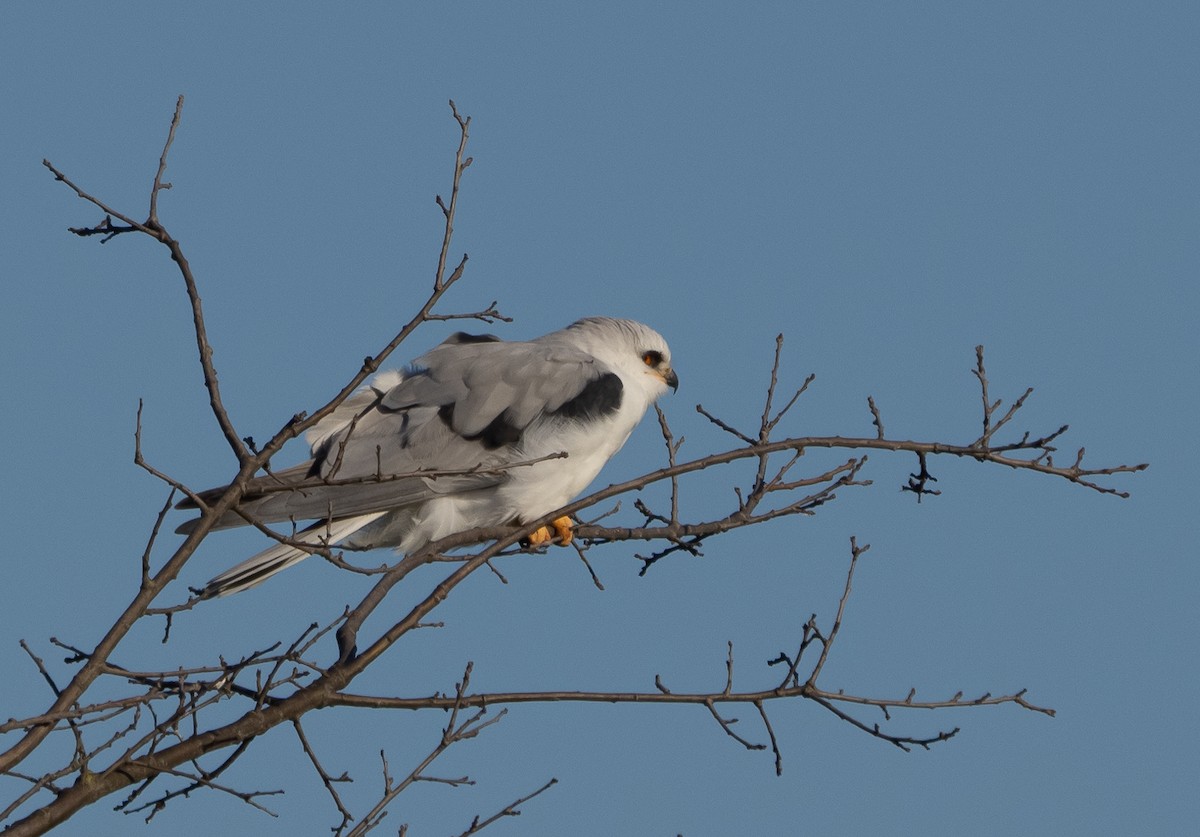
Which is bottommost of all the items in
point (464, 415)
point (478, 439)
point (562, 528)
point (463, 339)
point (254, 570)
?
point (254, 570)

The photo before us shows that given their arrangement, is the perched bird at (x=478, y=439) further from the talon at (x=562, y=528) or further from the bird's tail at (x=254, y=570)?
the bird's tail at (x=254, y=570)

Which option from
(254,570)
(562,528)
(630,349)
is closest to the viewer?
(254,570)

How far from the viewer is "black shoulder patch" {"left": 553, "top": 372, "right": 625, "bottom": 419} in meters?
6.50

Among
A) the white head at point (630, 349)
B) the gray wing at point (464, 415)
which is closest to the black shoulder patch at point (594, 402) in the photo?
the gray wing at point (464, 415)

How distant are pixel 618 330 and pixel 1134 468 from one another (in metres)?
3.42

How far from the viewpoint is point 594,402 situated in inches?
257

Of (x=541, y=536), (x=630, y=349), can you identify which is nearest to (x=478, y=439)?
(x=541, y=536)

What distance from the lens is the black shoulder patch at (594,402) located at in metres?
6.50

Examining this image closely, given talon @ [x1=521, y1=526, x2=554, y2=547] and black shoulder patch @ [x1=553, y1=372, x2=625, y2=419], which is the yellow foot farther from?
black shoulder patch @ [x1=553, y1=372, x2=625, y2=419]

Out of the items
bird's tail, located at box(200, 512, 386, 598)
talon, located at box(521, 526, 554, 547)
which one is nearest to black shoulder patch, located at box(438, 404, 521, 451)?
talon, located at box(521, 526, 554, 547)

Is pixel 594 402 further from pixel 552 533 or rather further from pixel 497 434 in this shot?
pixel 552 533

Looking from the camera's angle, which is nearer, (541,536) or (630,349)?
(541,536)

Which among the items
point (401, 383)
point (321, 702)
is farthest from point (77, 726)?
point (401, 383)

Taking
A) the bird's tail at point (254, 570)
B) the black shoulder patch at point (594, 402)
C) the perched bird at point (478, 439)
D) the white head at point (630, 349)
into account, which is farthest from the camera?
the white head at point (630, 349)
